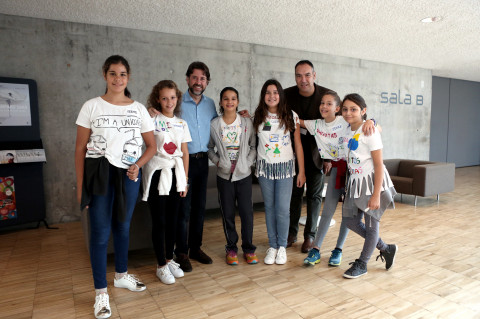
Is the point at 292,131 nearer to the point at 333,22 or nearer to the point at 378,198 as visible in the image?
the point at 378,198

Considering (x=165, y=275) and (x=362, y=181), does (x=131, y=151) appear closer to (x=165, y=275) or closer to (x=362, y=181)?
(x=165, y=275)

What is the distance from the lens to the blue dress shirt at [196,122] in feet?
8.96

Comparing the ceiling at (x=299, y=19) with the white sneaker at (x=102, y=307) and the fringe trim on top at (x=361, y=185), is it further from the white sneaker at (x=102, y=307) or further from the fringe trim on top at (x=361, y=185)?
the white sneaker at (x=102, y=307)

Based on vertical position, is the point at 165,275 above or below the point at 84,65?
below

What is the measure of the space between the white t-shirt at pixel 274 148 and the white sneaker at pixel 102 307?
150cm

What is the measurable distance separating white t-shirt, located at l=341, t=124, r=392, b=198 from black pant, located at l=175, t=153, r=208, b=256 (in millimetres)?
1181

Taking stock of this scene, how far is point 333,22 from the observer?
15.5 feet

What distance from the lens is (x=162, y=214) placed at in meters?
2.51

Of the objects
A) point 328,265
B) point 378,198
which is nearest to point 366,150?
point 378,198

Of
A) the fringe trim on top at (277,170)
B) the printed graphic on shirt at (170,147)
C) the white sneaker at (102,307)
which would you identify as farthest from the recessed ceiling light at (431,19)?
the white sneaker at (102,307)

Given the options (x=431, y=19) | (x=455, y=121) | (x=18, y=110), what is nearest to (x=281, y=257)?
(x=18, y=110)

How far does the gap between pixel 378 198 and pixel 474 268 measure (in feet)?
3.96

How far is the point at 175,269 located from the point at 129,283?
37 cm

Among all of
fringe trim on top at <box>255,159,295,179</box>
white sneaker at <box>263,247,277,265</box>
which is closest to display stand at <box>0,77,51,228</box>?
fringe trim on top at <box>255,159,295,179</box>
